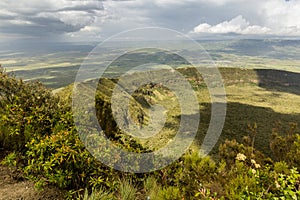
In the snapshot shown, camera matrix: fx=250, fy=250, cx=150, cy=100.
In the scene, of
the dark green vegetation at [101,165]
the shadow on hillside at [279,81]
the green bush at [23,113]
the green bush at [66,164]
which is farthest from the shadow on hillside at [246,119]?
the shadow on hillside at [279,81]

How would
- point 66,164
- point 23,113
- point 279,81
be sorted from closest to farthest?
point 66,164 < point 23,113 < point 279,81

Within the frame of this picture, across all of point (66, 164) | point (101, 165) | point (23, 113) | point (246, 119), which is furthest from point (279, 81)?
point (66, 164)

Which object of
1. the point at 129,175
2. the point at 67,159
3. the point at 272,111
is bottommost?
the point at 272,111

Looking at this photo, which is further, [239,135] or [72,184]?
[239,135]

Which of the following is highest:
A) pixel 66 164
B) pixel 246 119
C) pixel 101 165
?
pixel 66 164

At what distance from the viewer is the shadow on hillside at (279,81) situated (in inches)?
5536

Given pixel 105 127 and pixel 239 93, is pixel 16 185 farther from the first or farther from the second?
pixel 239 93

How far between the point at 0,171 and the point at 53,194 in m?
1.23

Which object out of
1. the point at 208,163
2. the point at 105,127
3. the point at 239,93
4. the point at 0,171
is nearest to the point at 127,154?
the point at 105,127

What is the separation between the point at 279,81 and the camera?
497 feet

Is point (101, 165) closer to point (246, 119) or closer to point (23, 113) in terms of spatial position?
point (23, 113)

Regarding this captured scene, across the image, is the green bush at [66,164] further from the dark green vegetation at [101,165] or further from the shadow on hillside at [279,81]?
the shadow on hillside at [279,81]

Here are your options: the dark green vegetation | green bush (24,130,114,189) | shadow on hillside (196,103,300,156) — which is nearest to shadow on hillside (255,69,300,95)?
shadow on hillside (196,103,300,156)

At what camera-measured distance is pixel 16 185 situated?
3.93 metres
